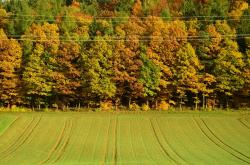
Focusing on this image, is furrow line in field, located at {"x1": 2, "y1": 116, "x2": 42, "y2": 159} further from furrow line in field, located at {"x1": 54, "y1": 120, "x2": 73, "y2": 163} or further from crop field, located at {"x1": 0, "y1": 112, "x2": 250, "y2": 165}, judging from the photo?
furrow line in field, located at {"x1": 54, "y1": 120, "x2": 73, "y2": 163}

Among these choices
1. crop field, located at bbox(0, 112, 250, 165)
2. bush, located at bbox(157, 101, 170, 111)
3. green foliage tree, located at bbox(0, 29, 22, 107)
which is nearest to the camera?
crop field, located at bbox(0, 112, 250, 165)

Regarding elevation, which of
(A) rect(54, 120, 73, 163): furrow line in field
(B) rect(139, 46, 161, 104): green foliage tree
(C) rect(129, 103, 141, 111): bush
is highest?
(B) rect(139, 46, 161, 104): green foliage tree

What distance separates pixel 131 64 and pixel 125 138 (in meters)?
20.8

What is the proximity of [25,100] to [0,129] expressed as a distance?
18156 millimetres

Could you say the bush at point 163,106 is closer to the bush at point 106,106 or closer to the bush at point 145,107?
the bush at point 145,107

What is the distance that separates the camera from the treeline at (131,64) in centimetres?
6844

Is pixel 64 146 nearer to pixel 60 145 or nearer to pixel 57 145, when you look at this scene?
pixel 60 145

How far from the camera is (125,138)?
166 feet

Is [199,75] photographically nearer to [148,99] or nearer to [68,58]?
[148,99]

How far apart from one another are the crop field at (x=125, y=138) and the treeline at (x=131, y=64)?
21.1 feet

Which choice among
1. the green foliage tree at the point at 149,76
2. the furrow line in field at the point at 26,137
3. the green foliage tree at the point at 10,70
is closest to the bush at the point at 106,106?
the green foliage tree at the point at 149,76

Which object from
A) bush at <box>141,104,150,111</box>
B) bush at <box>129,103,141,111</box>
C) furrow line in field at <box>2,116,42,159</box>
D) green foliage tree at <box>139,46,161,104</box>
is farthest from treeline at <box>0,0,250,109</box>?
furrow line in field at <box>2,116,42,159</box>

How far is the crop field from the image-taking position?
41.2 meters

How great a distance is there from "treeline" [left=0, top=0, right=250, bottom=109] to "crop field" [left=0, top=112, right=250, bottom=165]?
253 inches
